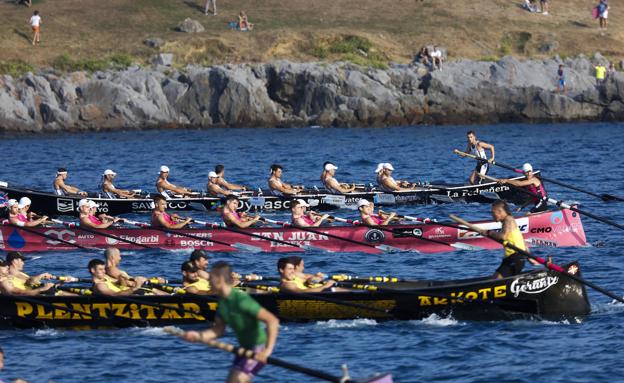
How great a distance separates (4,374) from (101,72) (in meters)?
53.2

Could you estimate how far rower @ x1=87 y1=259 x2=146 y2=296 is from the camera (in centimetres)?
2306

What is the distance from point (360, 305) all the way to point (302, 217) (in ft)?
27.8

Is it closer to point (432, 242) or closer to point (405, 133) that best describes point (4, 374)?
point (432, 242)

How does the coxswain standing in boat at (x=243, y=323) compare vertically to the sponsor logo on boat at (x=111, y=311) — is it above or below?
above

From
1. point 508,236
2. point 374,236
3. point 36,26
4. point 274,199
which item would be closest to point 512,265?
point 508,236

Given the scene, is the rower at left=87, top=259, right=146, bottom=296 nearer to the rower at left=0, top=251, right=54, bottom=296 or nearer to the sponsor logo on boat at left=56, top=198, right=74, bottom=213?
the rower at left=0, top=251, right=54, bottom=296

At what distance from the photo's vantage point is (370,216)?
31.4 m

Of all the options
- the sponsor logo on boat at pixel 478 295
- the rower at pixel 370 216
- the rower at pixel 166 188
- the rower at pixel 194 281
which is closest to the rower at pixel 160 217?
the rower at pixel 370 216

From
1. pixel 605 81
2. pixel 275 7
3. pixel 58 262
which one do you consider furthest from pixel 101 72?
pixel 58 262

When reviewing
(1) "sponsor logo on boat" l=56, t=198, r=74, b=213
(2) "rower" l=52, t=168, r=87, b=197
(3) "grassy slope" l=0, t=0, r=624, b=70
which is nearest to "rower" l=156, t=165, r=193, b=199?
(2) "rower" l=52, t=168, r=87, b=197

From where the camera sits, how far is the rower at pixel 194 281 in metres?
23.2

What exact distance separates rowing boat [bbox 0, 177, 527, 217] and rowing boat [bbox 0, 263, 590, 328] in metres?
14.0

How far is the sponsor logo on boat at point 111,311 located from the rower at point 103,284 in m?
0.28

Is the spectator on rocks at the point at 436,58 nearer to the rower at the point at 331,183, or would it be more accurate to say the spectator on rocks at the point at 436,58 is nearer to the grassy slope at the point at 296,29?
the grassy slope at the point at 296,29
